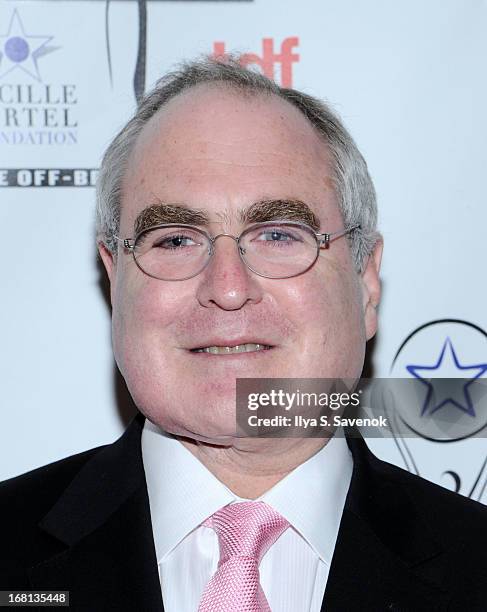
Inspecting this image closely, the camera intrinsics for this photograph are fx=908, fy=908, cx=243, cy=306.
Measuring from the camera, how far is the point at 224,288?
5.11 feet

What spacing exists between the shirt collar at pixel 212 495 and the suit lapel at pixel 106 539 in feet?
0.10

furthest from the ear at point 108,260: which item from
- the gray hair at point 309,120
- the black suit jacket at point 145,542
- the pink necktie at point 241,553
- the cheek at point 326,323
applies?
the pink necktie at point 241,553

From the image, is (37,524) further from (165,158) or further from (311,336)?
(165,158)

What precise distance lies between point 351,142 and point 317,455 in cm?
64

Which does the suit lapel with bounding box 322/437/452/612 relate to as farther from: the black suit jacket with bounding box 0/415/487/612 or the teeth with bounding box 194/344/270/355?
the teeth with bounding box 194/344/270/355

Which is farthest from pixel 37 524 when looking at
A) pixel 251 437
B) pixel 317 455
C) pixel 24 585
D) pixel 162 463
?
pixel 317 455

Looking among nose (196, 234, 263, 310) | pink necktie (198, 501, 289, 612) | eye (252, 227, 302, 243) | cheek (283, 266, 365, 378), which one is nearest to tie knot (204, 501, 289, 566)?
pink necktie (198, 501, 289, 612)

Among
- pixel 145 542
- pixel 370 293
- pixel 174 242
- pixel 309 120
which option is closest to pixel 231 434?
pixel 145 542

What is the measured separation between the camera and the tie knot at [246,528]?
5.12 ft

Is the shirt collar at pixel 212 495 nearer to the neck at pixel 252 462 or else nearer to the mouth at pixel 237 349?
the neck at pixel 252 462

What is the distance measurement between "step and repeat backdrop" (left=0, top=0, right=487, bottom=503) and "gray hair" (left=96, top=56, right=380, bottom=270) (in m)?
0.35

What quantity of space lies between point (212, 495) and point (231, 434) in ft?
0.43

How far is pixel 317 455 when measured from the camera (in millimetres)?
1746

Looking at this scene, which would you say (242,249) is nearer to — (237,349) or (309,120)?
(237,349)
